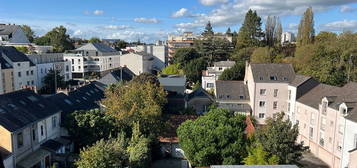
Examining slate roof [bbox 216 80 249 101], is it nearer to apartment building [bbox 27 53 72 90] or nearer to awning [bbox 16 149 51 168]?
awning [bbox 16 149 51 168]

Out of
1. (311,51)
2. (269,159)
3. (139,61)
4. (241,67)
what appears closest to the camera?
(269,159)

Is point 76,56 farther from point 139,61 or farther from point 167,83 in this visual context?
point 167,83

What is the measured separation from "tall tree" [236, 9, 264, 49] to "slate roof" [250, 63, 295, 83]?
32.4m

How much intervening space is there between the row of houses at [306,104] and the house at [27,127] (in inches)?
1065

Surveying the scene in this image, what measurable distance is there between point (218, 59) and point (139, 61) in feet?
84.1

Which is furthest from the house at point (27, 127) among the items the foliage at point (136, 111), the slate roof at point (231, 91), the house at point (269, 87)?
the house at point (269, 87)

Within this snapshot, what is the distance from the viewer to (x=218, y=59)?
85000 mm

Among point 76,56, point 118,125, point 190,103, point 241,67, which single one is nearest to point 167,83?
point 190,103

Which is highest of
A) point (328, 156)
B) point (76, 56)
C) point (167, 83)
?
point (76, 56)

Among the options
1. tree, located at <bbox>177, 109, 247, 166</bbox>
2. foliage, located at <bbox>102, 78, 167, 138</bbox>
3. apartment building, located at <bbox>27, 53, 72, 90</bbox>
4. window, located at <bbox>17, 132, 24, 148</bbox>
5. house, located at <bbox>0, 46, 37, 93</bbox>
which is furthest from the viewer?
apartment building, located at <bbox>27, 53, 72, 90</bbox>

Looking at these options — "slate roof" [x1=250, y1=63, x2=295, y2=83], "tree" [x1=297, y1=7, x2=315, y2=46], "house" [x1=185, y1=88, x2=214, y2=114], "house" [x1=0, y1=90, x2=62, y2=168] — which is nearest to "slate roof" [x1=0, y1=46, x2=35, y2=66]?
Answer: "house" [x1=0, y1=90, x2=62, y2=168]

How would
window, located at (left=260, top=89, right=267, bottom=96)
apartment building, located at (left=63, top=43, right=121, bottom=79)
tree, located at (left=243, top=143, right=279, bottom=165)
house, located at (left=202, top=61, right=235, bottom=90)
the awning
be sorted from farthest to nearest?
apartment building, located at (left=63, top=43, right=121, bottom=79) → house, located at (left=202, top=61, right=235, bottom=90) → window, located at (left=260, top=89, right=267, bottom=96) → the awning → tree, located at (left=243, top=143, right=279, bottom=165)

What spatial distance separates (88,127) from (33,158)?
6098 mm

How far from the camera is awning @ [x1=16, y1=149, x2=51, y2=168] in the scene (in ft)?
72.5
